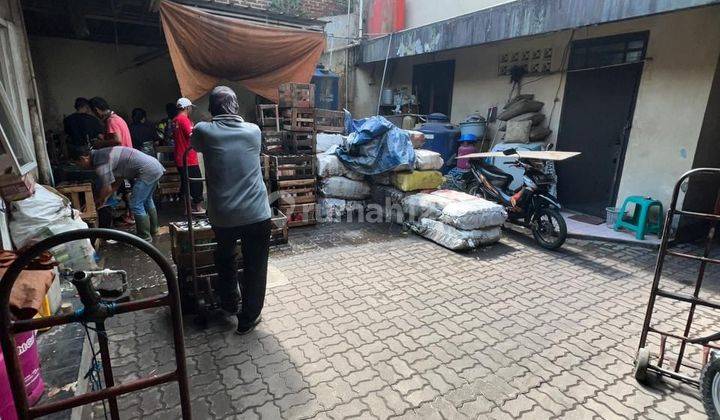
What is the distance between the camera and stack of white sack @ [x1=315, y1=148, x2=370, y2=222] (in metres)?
6.68

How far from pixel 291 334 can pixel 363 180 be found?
158 inches

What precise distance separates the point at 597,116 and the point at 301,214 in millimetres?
5472

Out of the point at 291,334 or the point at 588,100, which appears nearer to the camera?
the point at 291,334

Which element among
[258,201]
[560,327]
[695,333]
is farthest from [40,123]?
[695,333]

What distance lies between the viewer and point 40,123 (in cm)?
498

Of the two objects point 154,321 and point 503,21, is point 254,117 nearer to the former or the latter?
point 503,21

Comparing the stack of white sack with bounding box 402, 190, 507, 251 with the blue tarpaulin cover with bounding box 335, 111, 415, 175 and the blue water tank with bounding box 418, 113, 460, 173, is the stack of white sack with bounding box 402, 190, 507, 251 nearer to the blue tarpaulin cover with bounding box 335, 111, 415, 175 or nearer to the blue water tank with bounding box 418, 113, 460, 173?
the blue tarpaulin cover with bounding box 335, 111, 415, 175

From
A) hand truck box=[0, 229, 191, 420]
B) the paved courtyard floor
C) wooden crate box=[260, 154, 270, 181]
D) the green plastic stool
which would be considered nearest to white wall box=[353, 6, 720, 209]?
the green plastic stool

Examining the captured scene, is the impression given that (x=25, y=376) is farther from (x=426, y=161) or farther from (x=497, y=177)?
(x=497, y=177)

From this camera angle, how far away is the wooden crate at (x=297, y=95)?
648 centimetres

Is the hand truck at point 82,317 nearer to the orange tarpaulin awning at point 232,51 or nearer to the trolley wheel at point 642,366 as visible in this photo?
the trolley wheel at point 642,366

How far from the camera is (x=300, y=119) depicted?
645 cm

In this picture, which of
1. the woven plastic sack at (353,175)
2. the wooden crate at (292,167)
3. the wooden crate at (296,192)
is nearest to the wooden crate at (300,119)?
the wooden crate at (292,167)

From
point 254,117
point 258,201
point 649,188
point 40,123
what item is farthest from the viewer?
point 254,117
